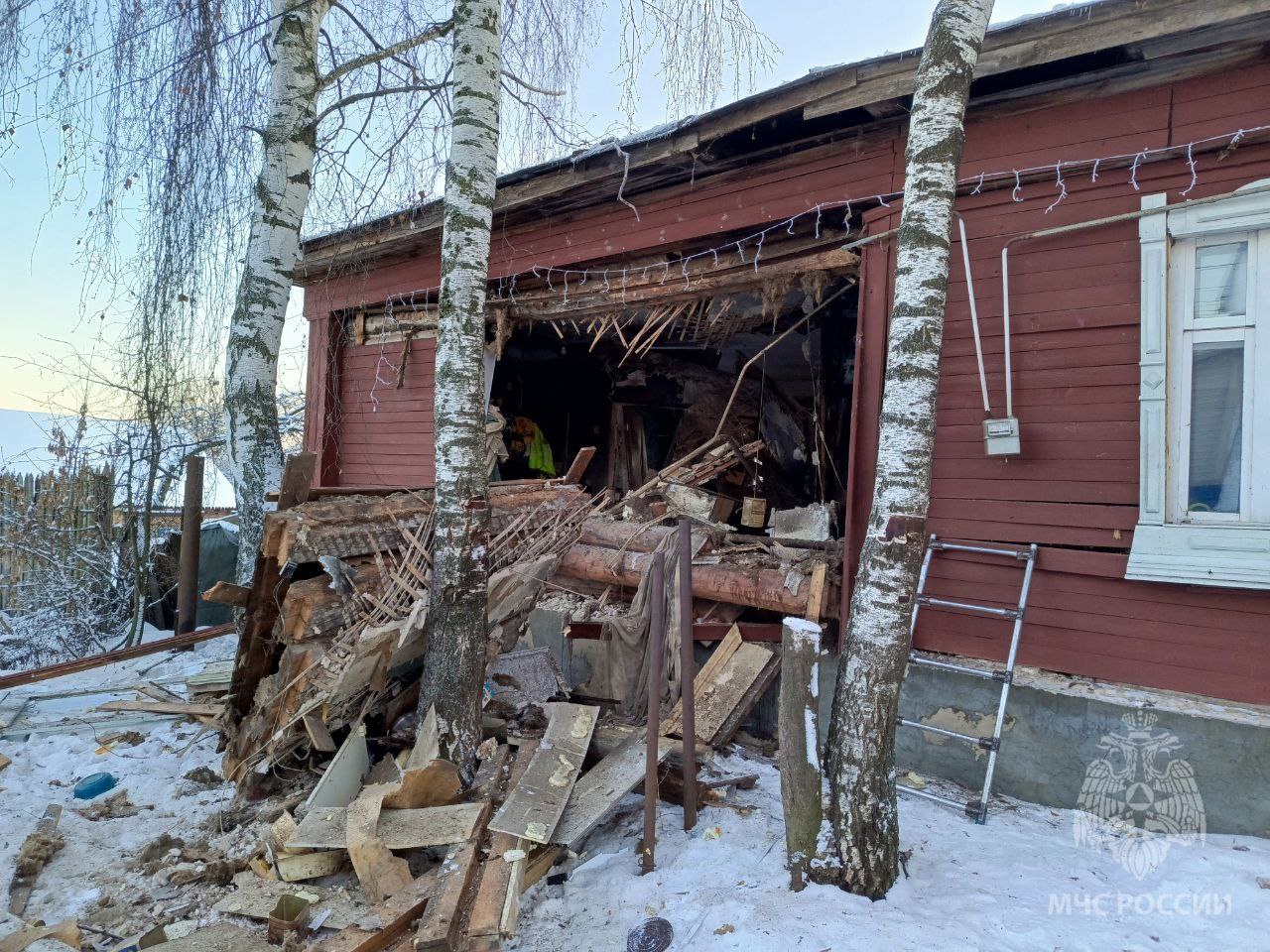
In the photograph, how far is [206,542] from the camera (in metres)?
9.41

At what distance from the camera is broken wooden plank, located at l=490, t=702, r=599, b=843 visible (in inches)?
133

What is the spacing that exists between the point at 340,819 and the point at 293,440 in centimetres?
1816

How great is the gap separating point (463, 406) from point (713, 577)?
2.56 metres

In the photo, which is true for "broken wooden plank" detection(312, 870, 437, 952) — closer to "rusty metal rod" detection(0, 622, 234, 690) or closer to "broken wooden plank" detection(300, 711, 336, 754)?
"broken wooden plank" detection(300, 711, 336, 754)

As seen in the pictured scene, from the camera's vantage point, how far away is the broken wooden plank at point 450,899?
8.63 ft

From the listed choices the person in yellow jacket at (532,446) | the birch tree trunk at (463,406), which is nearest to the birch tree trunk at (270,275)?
the birch tree trunk at (463,406)

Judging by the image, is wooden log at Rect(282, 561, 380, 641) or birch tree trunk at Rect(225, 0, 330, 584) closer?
wooden log at Rect(282, 561, 380, 641)

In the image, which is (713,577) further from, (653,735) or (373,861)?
(373,861)

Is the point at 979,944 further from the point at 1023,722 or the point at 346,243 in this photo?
the point at 346,243

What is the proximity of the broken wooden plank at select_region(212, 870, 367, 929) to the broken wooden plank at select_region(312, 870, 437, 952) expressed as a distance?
150 millimetres

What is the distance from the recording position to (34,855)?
11.5 feet

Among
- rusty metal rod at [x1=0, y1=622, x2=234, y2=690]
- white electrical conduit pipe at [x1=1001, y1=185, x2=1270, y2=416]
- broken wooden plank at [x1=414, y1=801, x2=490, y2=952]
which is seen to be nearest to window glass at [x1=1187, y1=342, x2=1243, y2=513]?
white electrical conduit pipe at [x1=1001, y1=185, x2=1270, y2=416]

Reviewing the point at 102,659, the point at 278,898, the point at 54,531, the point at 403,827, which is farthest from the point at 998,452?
the point at 54,531

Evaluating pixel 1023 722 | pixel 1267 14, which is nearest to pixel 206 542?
pixel 1023 722
